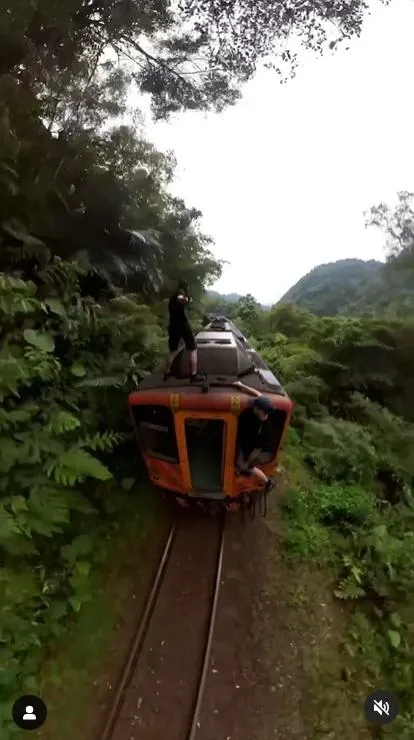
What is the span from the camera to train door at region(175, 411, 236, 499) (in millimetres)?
4781

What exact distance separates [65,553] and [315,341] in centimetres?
696

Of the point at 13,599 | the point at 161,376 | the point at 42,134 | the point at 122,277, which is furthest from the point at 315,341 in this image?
the point at 13,599

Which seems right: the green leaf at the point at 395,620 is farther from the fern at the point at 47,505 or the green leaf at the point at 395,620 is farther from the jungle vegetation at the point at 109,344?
the fern at the point at 47,505

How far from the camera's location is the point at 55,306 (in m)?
5.43

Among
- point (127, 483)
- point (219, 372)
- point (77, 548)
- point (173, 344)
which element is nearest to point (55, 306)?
point (173, 344)

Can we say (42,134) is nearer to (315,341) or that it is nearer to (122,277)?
(122,277)

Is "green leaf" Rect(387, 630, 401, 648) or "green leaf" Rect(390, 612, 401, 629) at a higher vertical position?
"green leaf" Rect(390, 612, 401, 629)

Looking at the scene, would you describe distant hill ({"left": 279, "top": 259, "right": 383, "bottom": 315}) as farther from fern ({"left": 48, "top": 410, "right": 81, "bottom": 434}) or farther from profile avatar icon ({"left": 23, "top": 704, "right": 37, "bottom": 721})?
profile avatar icon ({"left": 23, "top": 704, "right": 37, "bottom": 721})

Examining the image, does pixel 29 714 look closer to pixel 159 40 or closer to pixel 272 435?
pixel 272 435

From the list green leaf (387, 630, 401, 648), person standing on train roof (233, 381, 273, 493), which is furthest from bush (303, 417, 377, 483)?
Answer: person standing on train roof (233, 381, 273, 493)

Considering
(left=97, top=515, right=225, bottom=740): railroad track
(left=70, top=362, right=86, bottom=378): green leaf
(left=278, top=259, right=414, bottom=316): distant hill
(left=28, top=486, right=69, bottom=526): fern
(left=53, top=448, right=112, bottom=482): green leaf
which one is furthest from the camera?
(left=278, top=259, right=414, bottom=316): distant hill

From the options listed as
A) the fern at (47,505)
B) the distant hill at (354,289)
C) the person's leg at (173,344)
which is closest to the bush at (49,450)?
the fern at (47,505)

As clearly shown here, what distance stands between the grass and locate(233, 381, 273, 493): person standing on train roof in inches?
60.9

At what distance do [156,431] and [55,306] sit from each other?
1818 millimetres
